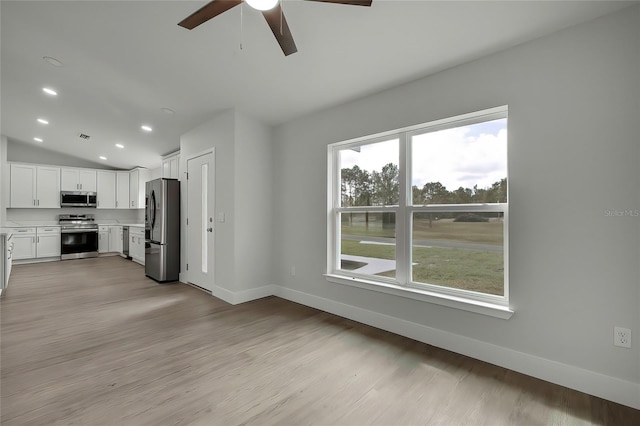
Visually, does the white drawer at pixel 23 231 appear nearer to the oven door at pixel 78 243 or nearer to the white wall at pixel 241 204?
the oven door at pixel 78 243

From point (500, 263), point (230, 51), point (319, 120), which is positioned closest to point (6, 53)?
point (230, 51)

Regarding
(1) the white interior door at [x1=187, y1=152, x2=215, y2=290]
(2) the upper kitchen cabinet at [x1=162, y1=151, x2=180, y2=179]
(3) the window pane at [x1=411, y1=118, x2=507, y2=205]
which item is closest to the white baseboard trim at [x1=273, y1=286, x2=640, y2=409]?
(3) the window pane at [x1=411, y1=118, x2=507, y2=205]

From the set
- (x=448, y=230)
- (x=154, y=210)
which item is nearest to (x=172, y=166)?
(x=154, y=210)

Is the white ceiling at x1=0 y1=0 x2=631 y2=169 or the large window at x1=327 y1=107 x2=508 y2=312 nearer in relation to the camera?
the white ceiling at x1=0 y1=0 x2=631 y2=169

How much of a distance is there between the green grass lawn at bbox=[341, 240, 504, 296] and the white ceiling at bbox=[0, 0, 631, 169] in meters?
1.65

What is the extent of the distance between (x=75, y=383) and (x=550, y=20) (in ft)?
13.4

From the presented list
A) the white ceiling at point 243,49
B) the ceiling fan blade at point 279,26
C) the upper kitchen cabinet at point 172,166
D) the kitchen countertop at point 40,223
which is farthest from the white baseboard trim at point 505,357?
the kitchen countertop at point 40,223

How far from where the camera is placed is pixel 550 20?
6.41 ft

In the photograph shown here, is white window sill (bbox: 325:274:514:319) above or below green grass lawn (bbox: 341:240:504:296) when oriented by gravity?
below

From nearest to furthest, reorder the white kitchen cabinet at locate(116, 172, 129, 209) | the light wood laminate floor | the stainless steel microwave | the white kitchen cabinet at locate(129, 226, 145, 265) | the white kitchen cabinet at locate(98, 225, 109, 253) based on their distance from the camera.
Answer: the light wood laminate floor < the white kitchen cabinet at locate(129, 226, 145, 265) < the stainless steel microwave < the white kitchen cabinet at locate(98, 225, 109, 253) < the white kitchen cabinet at locate(116, 172, 129, 209)

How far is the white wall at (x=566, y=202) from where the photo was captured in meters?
1.83

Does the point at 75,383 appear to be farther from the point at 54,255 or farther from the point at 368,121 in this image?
the point at 54,255

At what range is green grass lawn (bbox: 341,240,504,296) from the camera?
2.44 metres

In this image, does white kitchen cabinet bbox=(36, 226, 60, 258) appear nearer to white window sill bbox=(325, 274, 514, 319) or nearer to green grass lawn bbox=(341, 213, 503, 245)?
white window sill bbox=(325, 274, 514, 319)
